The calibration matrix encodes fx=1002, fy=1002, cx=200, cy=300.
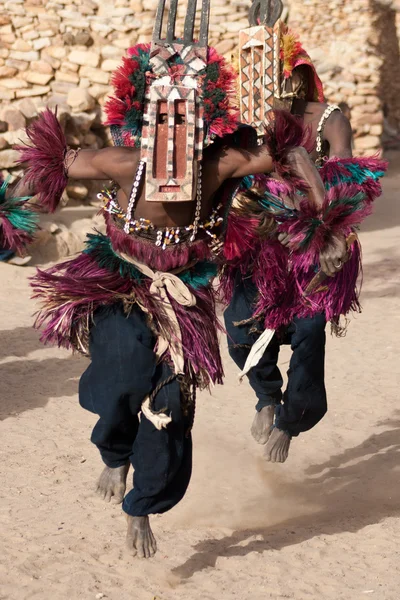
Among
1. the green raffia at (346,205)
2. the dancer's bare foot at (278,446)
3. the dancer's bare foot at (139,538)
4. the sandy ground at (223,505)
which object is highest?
the green raffia at (346,205)

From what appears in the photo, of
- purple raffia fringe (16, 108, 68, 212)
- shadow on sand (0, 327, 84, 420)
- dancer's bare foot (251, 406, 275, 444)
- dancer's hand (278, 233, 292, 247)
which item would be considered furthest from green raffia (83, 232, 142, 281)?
shadow on sand (0, 327, 84, 420)

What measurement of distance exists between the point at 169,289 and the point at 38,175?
0.73 meters

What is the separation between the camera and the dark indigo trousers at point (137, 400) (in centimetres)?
411

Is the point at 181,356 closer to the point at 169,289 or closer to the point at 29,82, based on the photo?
the point at 169,289

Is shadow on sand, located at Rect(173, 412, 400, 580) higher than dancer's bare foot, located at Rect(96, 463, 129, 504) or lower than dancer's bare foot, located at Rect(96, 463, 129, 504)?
lower

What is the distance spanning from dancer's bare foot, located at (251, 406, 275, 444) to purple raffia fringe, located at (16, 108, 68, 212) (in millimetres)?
2014

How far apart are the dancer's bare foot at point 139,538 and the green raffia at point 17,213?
1.31m

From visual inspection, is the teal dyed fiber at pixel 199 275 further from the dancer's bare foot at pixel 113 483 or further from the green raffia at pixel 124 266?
the dancer's bare foot at pixel 113 483

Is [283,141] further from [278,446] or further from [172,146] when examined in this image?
[278,446]

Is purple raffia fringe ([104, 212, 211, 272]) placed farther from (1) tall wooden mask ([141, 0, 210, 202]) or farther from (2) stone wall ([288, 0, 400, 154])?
(2) stone wall ([288, 0, 400, 154])

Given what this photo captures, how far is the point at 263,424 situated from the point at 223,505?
558mm

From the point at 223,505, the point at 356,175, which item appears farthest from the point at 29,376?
the point at 356,175

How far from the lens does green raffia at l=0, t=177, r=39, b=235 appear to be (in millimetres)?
4168

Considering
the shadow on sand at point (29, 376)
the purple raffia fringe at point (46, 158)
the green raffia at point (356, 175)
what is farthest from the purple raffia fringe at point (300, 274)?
the shadow on sand at point (29, 376)
